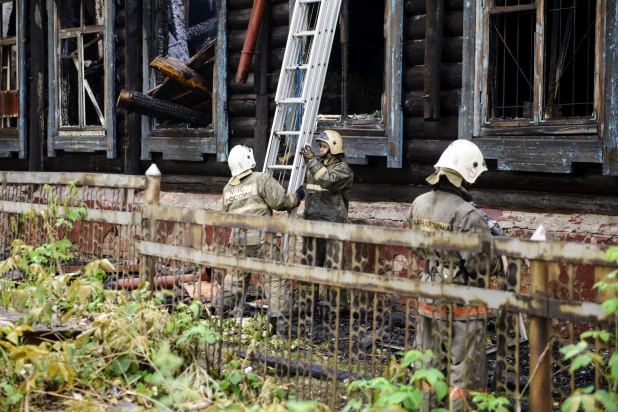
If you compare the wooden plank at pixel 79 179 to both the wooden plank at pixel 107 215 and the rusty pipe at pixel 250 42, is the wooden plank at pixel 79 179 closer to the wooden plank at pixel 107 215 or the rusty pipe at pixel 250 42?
the wooden plank at pixel 107 215

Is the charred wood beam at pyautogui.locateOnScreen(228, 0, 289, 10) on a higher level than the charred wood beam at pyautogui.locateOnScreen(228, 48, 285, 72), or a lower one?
higher

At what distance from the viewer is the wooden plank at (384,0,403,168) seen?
8.53 meters

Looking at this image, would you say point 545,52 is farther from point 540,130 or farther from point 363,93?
point 363,93

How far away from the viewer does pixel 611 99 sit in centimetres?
700

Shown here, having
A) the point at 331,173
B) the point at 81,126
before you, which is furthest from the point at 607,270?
the point at 81,126

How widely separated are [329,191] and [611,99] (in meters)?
2.67

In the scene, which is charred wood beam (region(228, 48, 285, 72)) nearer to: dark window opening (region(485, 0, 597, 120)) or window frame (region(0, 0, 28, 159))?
dark window opening (region(485, 0, 597, 120))

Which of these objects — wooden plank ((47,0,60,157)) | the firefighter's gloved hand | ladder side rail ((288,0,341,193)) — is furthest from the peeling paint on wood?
wooden plank ((47,0,60,157))

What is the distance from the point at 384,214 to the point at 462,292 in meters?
4.46

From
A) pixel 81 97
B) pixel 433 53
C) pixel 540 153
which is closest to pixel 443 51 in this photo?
pixel 433 53

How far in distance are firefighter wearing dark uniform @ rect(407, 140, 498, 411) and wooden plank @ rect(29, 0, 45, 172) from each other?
8935 millimetres

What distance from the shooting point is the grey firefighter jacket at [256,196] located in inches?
308

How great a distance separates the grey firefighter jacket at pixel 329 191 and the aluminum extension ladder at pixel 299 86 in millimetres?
192

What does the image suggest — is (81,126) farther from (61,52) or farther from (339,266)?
(339,266)
